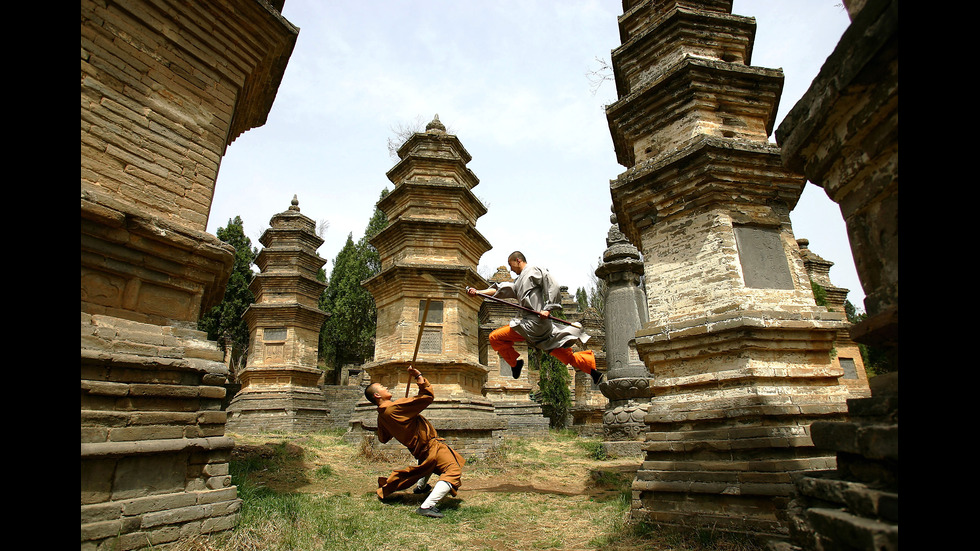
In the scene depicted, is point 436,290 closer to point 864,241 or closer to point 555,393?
point 864,241

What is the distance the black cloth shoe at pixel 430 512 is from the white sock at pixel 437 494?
0.03 metres

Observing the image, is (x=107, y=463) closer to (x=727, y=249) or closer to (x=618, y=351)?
(x=727, y=249)

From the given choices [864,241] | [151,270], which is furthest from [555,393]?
[864,241]

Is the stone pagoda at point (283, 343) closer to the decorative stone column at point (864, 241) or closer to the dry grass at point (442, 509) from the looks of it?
the dry grass at point (442, 509)

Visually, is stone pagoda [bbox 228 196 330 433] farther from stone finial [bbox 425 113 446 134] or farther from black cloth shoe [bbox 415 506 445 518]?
black cloth shoe [bbox 415 506 445 518]

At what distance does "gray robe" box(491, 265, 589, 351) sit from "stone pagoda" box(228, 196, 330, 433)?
1208 cm

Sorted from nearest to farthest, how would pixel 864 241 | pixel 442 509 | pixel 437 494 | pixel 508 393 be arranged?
pixel 864 241, pixel 437 494, pixel 442 509, pixel 508 393

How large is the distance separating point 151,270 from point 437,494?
3950 millimetres

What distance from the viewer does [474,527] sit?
17.4 ft

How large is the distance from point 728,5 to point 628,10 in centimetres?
151

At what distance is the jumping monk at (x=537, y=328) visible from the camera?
241 inches

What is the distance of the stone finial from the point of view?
13805 mm

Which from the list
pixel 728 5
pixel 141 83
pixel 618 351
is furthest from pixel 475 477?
pixel 728 5

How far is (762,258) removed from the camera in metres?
5.52
